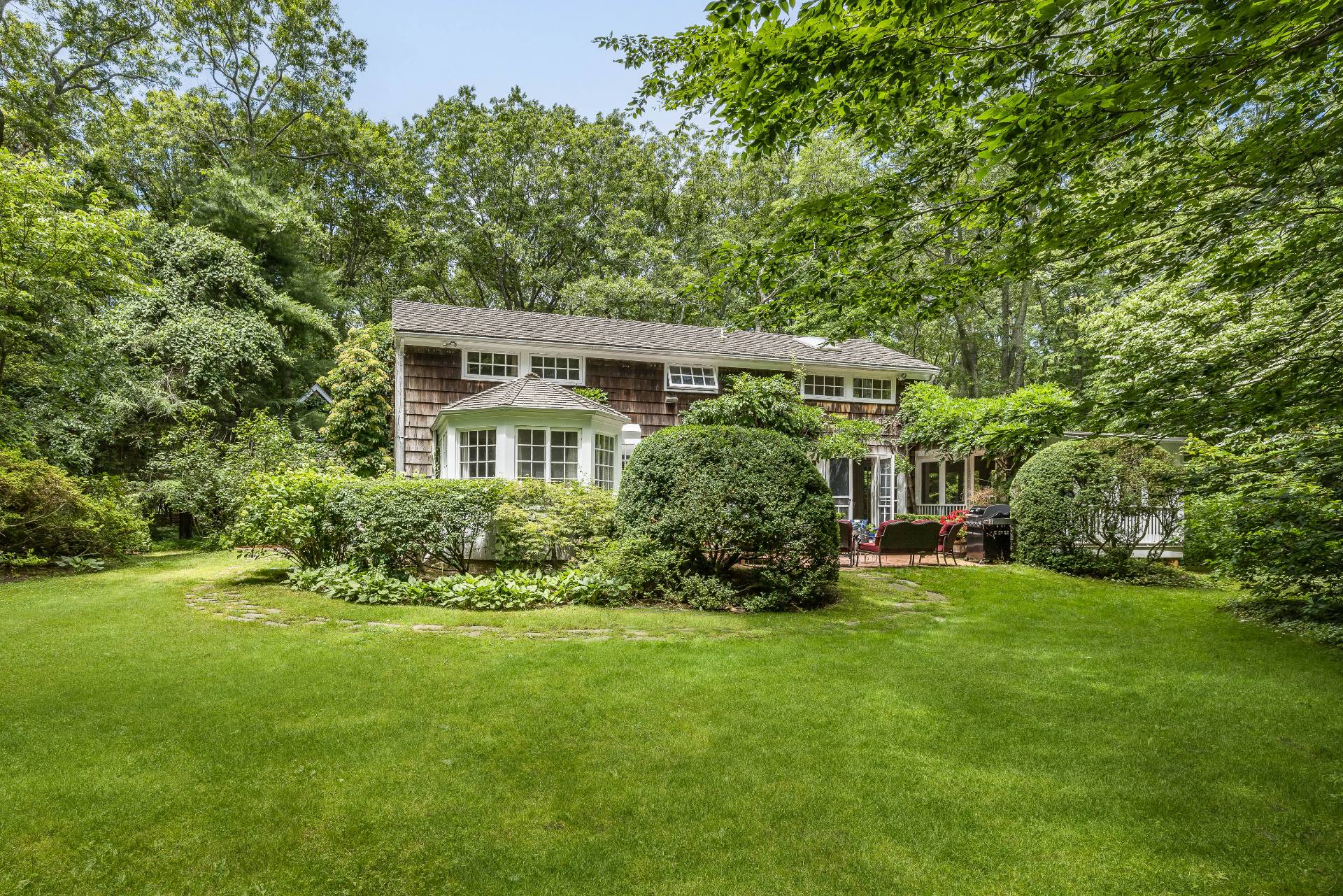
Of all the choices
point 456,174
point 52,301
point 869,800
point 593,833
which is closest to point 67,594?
point 52,301

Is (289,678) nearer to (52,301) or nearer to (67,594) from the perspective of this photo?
(67,594)

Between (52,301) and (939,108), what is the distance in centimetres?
1654

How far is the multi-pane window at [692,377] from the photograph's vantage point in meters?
15.8

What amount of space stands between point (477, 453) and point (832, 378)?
10.0 meters

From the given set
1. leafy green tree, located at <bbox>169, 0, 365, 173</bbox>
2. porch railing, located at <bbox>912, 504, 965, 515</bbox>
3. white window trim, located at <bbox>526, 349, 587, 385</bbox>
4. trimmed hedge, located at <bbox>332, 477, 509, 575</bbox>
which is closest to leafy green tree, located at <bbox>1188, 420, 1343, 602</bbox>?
trimmed hedge, located at <bbox>332, 477, 509, 575</bbox>

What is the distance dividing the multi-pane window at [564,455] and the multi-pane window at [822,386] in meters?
7.57

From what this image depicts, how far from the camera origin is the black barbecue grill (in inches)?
489

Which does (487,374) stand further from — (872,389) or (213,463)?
(872,389)

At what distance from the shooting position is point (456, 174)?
28.0 meters

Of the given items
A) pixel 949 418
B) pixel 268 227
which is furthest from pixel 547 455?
pixel 268 227

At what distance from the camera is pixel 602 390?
604 inches

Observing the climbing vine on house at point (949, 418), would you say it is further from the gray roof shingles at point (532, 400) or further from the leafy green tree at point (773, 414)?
the gray roof shingles at point (532, 400)

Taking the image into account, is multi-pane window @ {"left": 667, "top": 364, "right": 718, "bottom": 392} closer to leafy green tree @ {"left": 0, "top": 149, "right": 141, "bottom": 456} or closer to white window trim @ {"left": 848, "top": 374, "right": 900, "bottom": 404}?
white window trim @ {"left": 848, "top": 374, "right": 900, "bottom": 404}

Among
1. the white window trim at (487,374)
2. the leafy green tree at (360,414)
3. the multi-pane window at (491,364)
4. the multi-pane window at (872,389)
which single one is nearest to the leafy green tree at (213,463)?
the leafy green tree at (360,414)
